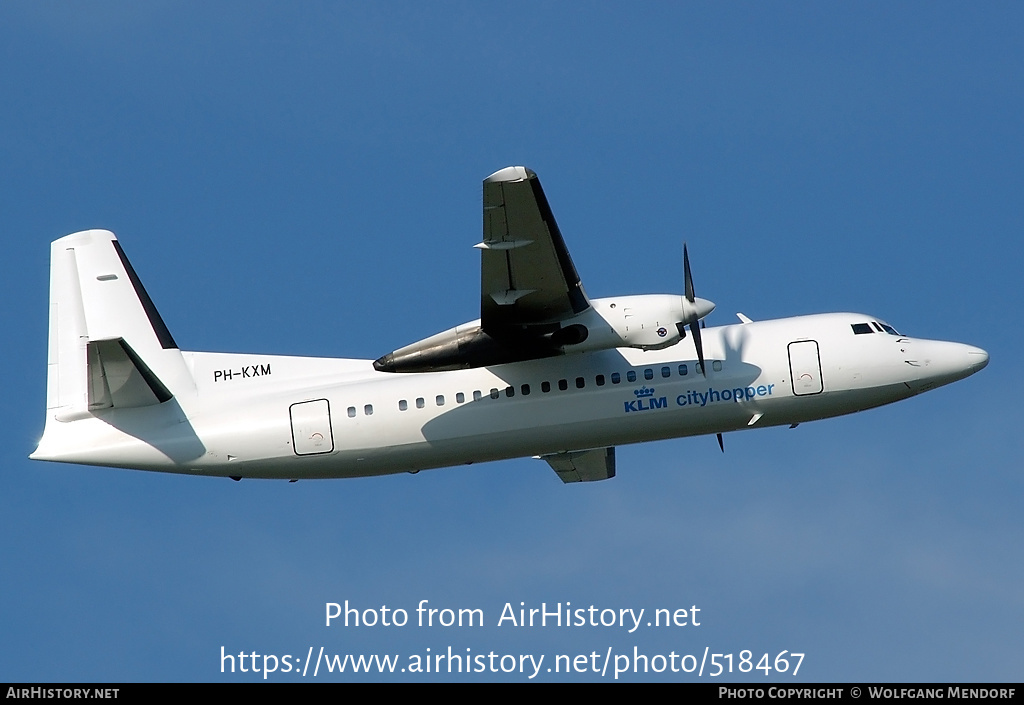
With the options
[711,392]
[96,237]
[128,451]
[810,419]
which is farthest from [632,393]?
[96,237]

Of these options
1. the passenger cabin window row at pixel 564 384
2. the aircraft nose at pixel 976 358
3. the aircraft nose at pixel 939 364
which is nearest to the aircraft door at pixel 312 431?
the passenger cabin window row at pixel 564 384

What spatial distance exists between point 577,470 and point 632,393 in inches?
147

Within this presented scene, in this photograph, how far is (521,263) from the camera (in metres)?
19.0

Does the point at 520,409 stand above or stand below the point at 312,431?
above

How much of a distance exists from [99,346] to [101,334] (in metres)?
2.93

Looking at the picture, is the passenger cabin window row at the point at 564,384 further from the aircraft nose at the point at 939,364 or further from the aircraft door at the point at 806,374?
the aircraft nose at the point at 939,364

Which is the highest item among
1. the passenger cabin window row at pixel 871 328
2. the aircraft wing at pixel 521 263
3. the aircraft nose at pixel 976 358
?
the aircraft wing at pixel 521 263

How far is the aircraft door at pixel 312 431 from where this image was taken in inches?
831

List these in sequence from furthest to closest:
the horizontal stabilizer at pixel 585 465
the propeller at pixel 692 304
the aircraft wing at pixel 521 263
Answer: the horizontal stabilizer at pixel 585 465 < the propeller at pixel 692 304 < the aircraft wing at pixel 521 263

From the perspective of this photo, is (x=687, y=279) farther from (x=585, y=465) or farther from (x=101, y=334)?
(x=101, y=334)

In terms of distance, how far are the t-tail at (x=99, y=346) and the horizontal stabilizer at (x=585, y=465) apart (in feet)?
21.9

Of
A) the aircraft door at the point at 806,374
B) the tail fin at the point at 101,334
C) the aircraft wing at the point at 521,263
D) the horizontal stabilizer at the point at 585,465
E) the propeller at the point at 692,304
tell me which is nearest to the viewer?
the aircraft wing at the point at 521,263

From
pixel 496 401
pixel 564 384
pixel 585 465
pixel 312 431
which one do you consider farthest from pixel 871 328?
pixel 312 431
